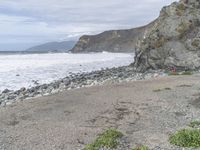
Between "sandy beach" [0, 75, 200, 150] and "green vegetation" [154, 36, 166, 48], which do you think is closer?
"sandy beach" [0, 75, 200, 150]

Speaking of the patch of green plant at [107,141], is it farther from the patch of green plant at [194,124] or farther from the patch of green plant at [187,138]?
Answer: the patch of green plant at [194,124]

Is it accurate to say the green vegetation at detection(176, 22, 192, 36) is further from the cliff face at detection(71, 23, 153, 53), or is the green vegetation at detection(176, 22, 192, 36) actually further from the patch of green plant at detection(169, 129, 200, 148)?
the cliff face at detection(71, 23, 153, 53)

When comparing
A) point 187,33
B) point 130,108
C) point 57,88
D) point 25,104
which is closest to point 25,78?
point 57,88

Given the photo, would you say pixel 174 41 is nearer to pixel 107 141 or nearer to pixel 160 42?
pixel 160 42

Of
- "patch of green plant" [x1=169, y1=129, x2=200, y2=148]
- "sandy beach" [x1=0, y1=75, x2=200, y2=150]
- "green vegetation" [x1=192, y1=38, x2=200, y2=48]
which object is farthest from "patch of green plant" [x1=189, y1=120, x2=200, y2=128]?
"green vegetation" [x1=192, y1=38, x2=200, y2=48]

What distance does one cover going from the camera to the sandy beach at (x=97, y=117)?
39.5 feet

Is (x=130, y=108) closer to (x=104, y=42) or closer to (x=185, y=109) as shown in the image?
(x=185, y=109)

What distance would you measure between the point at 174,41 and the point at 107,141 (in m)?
25.2

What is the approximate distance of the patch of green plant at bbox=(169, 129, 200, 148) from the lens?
1111 cm

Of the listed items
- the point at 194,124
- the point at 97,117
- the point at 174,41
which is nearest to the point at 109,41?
the point at 174,41

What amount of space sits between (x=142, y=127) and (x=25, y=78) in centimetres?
2550

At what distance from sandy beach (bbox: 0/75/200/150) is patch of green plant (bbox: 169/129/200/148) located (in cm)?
26

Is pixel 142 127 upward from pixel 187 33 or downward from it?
downward

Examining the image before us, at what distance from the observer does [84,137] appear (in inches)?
485
